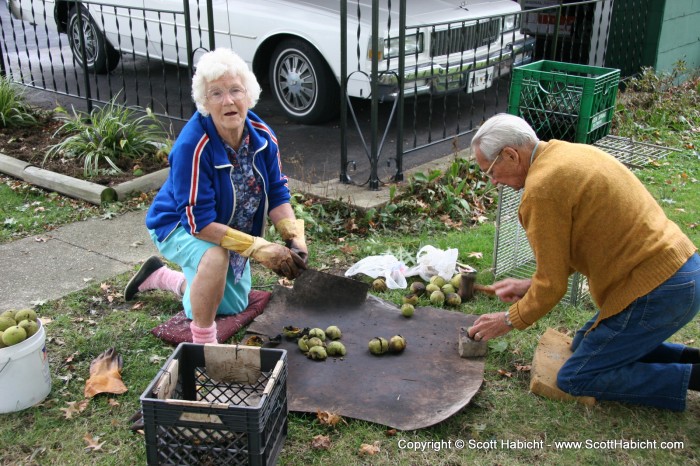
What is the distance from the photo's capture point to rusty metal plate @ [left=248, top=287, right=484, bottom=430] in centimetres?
333

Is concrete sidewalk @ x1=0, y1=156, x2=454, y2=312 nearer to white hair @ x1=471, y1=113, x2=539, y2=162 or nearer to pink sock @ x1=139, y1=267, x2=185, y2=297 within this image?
pink sock @ x1=139, y1=267, x2=185, y2=297

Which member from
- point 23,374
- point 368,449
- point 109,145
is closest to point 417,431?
point 368,449

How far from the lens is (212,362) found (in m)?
3.11

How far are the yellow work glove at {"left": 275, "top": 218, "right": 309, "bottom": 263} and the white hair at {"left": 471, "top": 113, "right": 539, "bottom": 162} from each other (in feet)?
4.03

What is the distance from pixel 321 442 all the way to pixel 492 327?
939 millimetres

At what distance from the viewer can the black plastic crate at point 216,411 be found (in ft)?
8.48

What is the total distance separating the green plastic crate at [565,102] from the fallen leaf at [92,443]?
2876 mm

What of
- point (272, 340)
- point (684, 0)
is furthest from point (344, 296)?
point (684, 0)

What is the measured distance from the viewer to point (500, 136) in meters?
2.98

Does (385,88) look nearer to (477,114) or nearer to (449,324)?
(477,114)

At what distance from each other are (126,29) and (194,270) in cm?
631

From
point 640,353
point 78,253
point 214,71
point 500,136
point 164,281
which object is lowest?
point 78,253

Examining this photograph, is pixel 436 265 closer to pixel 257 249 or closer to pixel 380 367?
pixel 380 367

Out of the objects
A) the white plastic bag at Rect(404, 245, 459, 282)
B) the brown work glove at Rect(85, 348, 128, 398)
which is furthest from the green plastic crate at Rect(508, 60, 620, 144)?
the brown work glove at Rect(85, 348, 128, 398)
